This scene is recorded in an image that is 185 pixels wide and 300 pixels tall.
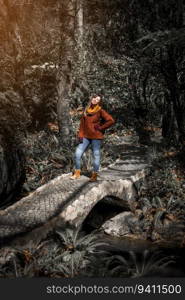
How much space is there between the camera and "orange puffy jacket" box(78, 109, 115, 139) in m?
9.05

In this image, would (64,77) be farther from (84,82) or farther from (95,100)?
(84,82)

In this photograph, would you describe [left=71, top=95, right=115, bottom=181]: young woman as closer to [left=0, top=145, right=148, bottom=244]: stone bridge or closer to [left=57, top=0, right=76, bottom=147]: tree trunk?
[left=0, top=145, right=148, bottom=244]: stone bridge

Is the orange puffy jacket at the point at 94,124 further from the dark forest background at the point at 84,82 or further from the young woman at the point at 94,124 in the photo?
the dark forest background at the point at 84,82

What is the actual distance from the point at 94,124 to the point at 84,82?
11340mm

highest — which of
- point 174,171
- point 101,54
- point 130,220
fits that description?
point 101,54

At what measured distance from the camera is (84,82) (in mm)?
20000

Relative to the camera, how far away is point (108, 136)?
55.9ft

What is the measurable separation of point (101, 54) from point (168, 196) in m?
11.3

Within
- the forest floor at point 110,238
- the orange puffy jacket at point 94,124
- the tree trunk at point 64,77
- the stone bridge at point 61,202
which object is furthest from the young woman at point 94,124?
the tree trunk at point 64,77

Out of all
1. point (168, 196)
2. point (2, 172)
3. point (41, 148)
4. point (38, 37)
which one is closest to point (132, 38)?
point (38, 37)

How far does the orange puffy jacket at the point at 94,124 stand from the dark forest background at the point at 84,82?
170cm

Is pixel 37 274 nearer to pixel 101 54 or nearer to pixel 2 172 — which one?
pixel 2 172

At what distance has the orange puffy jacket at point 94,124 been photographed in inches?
356

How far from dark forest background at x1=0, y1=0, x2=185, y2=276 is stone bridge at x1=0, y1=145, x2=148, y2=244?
98cm
